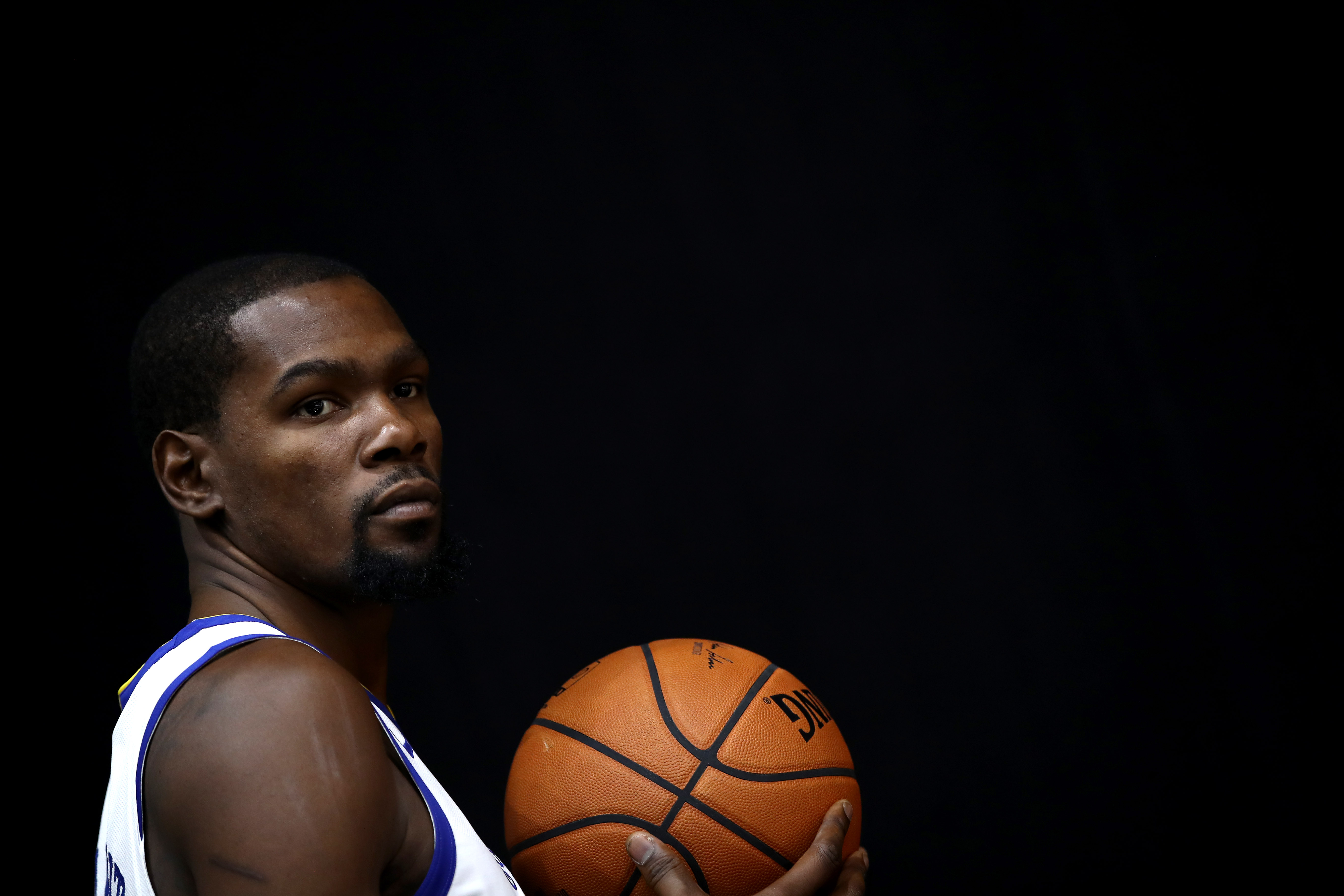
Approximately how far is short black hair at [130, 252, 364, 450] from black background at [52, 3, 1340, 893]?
133cm

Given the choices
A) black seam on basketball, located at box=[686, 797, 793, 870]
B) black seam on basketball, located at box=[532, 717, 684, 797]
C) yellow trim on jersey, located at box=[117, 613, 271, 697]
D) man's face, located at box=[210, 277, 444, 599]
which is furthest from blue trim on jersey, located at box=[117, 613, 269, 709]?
black seam on basketball, located at box=[686, 797, 793, 870]

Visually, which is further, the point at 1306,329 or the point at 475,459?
the point at 475,459

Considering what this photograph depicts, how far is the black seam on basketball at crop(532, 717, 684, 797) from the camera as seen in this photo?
1.19 meters

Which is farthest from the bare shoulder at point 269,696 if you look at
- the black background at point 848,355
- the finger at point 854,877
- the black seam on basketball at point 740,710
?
the black background at point 848,355

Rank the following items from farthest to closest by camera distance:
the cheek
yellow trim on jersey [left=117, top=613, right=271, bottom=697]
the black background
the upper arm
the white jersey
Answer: the black background
the cheek
yellow trim on jersey [left=117, top=613, right=271, bottom=697]
the white jersey
the upper arm

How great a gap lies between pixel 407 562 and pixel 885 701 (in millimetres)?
1737

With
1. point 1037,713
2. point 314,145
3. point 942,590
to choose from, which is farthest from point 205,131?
point 1037,713

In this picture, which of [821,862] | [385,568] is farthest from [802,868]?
[385,568]

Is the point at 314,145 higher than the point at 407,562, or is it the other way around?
the point at 314,145

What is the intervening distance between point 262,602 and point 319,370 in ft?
0.91

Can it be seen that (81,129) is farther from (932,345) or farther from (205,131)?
(932,345)

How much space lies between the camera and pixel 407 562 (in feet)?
3.80

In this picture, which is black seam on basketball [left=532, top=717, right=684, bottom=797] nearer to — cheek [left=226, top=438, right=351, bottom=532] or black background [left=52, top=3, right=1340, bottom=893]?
cheek [left=226, top=438, right=351, bottom=532]

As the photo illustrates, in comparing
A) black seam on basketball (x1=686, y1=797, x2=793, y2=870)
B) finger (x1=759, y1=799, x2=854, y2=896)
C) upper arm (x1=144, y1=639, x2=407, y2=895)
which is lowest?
finger (x1=759, y1=799, x2=854, y2=896)
